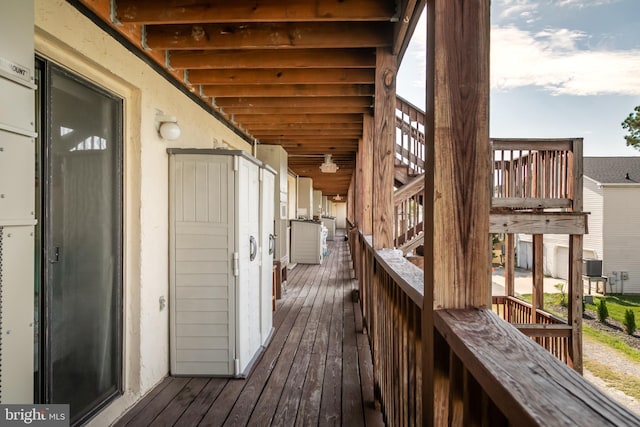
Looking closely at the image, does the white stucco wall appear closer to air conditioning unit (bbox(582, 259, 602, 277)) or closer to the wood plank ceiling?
the wood plank ceiling

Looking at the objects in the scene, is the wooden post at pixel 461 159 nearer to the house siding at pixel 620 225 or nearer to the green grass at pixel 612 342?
the green grass at pixel 612 342

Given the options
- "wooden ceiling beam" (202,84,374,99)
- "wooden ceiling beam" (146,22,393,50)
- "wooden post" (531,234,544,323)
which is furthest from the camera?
"wooden post" (531,234,544,323)

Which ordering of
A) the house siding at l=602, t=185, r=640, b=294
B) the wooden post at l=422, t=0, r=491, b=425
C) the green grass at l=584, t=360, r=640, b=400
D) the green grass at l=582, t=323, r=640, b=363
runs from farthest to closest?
the house siding at l=602, t=185, r=640, b=294 → the green grass at l=582, t=323, r=640, b=363 → the green grass at l=584, t=360, r=640, b=400 → the wooden post at l=422, t=0, r=491, b=425

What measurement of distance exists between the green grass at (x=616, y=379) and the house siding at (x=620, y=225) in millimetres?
5731

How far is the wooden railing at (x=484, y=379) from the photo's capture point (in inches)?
19.4

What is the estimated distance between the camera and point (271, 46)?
104 inches

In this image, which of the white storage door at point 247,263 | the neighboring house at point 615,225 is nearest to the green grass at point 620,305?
the neighboring house at point 615,225

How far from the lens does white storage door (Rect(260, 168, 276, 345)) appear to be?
3.52 m

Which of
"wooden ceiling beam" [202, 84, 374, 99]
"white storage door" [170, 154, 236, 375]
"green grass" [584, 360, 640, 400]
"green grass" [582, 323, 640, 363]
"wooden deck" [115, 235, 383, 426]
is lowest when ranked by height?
"green grass" [584, 360, 640, 400]

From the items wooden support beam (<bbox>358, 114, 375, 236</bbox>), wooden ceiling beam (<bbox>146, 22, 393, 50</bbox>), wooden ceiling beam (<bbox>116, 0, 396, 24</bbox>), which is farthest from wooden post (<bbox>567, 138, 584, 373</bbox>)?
wooden ceiling beam (<bbox>116, 0, 396, 24</bbox>)

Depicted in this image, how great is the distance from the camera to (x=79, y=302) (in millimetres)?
2102

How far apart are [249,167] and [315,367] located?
6.21 feet

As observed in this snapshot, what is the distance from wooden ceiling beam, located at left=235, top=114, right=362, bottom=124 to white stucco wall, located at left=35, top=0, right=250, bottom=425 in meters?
1.91

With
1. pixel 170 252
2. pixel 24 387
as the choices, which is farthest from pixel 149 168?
pixel 24 387
